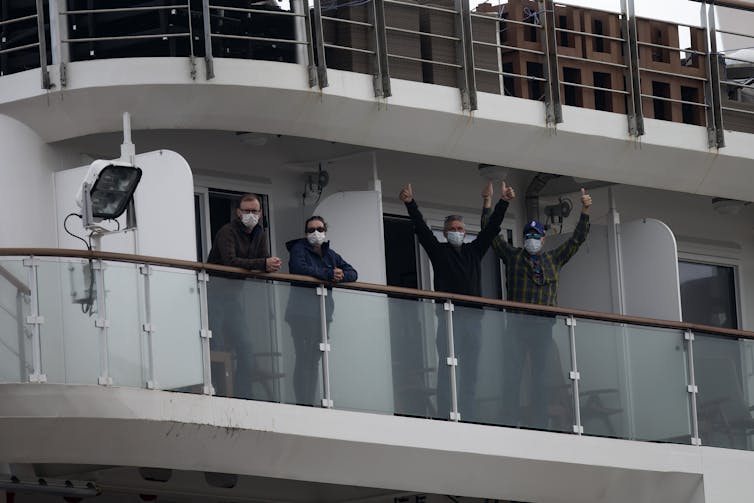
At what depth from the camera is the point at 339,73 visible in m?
20.0

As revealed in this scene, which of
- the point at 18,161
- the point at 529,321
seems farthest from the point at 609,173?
the point at 18,161

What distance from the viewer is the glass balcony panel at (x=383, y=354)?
61.2 feet

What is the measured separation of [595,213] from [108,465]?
734cm

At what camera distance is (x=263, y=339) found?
18.1 metres

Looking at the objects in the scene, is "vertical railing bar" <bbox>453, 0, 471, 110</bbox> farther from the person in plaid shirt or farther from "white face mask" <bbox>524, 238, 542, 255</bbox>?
"white face mask" <bbox>524, 238, 542, 255</bbox>

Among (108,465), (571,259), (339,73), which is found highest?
(339,73)

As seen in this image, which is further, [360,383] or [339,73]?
[339,73]

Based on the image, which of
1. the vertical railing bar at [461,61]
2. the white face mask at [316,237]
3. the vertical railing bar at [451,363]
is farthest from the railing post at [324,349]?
the vertical railing bar at [461,61]

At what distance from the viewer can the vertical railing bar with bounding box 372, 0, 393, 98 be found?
2022 centimetres

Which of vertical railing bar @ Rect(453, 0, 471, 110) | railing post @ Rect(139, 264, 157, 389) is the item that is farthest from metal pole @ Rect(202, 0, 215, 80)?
vertical railing bar @ Rect(453, 0, 471, 110)

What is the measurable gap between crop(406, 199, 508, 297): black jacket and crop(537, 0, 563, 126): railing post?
60.9 inches

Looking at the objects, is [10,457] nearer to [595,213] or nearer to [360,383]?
[360,383]

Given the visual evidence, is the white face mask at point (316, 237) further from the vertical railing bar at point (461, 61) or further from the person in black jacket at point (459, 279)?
the vertical railing bar at point (461, 61)

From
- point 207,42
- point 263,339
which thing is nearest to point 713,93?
point 207,42
